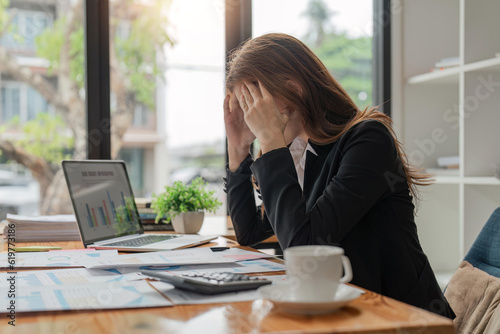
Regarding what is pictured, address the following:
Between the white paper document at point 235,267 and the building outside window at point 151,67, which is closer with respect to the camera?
the white paper document at point 235,267

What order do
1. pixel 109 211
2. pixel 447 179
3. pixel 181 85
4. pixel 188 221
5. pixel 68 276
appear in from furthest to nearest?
pixel 181 85 < pixel 447 179 < pixel 188 221 < pixel 109 211 < pixel 68 276

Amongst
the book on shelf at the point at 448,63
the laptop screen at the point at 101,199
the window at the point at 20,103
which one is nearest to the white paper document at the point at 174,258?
the laptop screen at the point at 101,199

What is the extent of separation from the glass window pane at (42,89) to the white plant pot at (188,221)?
1.33m

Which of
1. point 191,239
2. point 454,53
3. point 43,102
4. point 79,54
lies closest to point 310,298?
point 191,239

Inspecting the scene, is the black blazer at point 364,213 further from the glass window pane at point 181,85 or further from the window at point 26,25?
the window at point 26,25

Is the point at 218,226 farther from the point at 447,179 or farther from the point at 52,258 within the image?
the point at 52,258

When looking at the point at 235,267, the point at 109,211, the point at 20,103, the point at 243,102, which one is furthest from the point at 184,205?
the point at 20,103

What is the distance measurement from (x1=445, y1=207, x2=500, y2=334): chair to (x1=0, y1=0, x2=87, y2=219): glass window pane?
7.10 feet

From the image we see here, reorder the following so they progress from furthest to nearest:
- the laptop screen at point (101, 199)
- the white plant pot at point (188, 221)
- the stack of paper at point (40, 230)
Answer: the white plant pot at point (188, 221), the stack of paper at point (40, 230), the laptop screen at point (101, 199)

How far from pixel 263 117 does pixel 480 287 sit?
0.69 meters

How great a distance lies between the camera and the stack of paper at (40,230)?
5.33 feet

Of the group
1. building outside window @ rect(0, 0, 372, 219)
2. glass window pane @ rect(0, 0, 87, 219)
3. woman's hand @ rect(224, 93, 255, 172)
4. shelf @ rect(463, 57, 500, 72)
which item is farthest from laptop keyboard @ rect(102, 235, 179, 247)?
glass window pane @ rect(0, 0, 87, 219)

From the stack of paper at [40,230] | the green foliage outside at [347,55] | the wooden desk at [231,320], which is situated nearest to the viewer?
the wooden desk at [231,320]

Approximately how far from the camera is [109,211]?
1622 mm
